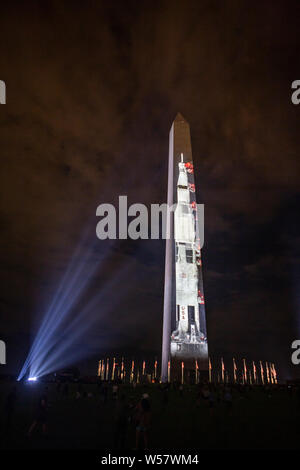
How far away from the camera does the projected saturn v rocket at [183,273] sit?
130ft

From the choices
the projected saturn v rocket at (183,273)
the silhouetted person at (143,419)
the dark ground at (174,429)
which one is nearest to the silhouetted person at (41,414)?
the dark ground at (174,429)

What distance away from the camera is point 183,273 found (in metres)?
42.8

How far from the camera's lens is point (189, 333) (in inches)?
1571

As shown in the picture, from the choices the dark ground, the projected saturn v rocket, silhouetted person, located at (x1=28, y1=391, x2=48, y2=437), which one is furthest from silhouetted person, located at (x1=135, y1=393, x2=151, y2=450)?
the projected saturn v rocket

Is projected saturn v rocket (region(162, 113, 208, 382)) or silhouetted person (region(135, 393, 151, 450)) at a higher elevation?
projected saturn v rocket (region(162, 113, 208, 382))

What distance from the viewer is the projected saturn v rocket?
3959 centimetres

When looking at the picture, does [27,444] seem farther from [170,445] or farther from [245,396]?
[245,396]

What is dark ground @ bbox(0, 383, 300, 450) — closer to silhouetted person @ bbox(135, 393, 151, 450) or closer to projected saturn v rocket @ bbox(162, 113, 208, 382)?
silhouetted person @ bbox(135, 393, 151, 450)

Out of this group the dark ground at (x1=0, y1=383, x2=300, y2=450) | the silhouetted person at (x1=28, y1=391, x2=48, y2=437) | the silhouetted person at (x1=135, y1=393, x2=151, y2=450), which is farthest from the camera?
the silhouetted person at (x1=28, y1=391, x2=48, y2=437)

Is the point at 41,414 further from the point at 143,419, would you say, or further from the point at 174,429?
the point at 174,429

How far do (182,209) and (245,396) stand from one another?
1054 inches

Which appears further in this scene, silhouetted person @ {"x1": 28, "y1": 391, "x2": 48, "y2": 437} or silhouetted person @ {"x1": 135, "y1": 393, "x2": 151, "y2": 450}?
silhouetted person @ {"x1": 28, "y1": 391, "x2": 48, "y2": 437}
